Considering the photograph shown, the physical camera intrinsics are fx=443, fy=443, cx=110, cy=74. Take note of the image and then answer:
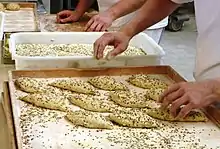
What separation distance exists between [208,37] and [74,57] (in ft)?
1.71

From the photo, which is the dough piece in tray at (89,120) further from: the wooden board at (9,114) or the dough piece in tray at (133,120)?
the wooden board at (9,114)

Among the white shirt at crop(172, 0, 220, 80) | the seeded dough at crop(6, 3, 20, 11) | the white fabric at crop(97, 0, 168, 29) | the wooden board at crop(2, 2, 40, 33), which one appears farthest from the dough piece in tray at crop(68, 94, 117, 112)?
the seeded dough at crop(6, 3, 20, 11)

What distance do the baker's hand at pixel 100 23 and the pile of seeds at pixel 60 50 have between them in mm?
161

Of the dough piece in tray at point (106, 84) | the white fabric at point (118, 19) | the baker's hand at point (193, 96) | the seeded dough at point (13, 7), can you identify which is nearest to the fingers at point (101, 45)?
the dough piece in tray at point (106, 84)

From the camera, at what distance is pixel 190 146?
4.04ft

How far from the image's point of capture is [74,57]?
1712 mm

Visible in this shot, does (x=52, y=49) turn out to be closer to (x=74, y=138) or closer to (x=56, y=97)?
(x=56, y=97)

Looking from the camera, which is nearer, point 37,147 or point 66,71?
point 37,147

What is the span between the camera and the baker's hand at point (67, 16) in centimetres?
249

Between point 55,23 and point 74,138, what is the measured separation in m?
1.33

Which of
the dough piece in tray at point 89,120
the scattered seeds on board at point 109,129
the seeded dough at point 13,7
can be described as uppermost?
the seeded dough at point 13,7

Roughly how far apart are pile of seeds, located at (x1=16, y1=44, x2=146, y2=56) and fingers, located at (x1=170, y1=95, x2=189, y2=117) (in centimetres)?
58

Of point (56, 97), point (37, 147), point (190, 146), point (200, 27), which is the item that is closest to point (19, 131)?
point (37, 147)

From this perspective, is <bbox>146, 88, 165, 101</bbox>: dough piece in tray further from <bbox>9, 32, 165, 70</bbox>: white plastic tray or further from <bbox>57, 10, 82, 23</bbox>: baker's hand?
<bbox>57, 10, 82, 23</bbox>: baker's hand
